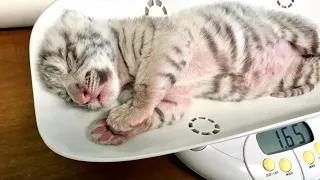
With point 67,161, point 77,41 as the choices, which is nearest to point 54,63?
point 77,41

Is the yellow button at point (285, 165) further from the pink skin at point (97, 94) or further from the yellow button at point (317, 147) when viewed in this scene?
the pink skin at point (97, 94)

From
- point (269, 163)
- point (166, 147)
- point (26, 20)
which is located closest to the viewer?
point (166, 147)

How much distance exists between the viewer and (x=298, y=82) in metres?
0.72

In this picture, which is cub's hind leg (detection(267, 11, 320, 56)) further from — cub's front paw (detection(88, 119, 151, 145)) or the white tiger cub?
cub's front paw (detection(88, 119, 151, 145))

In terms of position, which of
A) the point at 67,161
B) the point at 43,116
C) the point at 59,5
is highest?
the point at 59,5

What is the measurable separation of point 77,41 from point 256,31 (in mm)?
286

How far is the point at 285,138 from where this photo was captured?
0.69 metres

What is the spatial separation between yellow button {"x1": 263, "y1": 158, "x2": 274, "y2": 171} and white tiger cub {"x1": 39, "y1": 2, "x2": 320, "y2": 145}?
0.10 m

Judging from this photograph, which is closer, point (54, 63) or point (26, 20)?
point (54, 63)

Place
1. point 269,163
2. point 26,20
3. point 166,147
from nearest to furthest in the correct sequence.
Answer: point 166,147
point 269,163
point 26,20

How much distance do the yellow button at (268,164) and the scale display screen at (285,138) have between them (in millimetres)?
11

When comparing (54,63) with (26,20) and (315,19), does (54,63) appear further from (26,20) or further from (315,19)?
(315,19)

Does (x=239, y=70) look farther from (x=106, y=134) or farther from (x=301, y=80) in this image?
(x=106, y=134)

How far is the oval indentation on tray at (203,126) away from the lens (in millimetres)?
599
